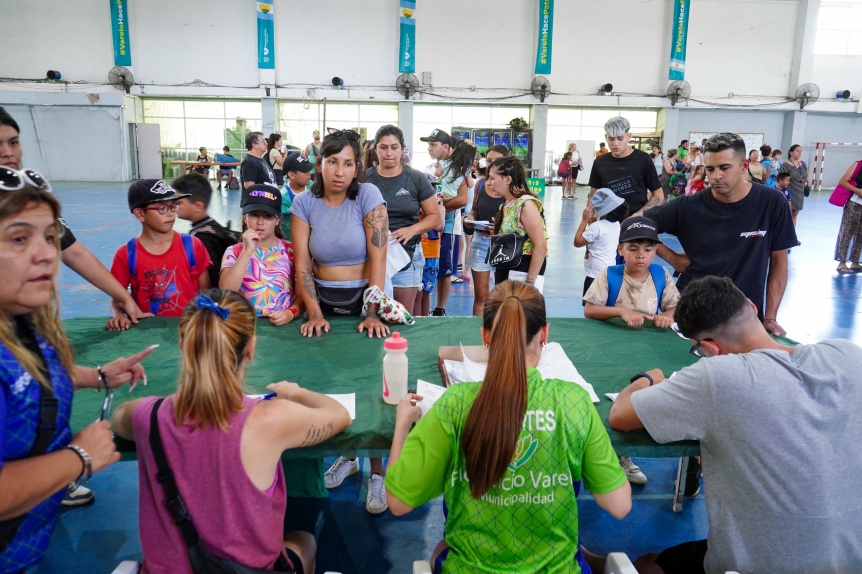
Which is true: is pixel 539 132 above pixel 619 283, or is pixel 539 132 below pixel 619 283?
above

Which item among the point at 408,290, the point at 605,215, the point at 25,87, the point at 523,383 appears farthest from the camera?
the point at 25,87

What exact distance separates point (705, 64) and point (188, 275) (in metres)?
22.6

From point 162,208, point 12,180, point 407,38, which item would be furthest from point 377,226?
point 407,38

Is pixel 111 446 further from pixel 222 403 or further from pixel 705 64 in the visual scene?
pixel 705 64

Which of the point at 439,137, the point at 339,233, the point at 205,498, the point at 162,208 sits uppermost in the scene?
the point at 439,137

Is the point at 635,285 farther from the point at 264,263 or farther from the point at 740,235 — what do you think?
the point at 264,263

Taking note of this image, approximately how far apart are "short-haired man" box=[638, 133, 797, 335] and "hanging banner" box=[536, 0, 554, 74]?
61.9 ft

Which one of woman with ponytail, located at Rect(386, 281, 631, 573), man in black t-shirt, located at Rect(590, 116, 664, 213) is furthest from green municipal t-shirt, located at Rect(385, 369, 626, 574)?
man in black t-shirt, located at Rect(590, 116, 664, 213)

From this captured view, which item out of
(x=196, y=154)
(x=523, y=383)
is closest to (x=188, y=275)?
(x=523, y=383)

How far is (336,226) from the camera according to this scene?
312 cm

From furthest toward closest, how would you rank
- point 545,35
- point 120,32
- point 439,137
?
point 545,35 → point 120,32 → point 439,137

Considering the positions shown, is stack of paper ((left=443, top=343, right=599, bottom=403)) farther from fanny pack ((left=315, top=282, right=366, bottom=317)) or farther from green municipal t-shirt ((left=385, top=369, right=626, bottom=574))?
fanny pack ((left=315, top=282, right=366, bottom=317))

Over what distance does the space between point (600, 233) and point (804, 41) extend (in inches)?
858

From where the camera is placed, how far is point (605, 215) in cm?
463
